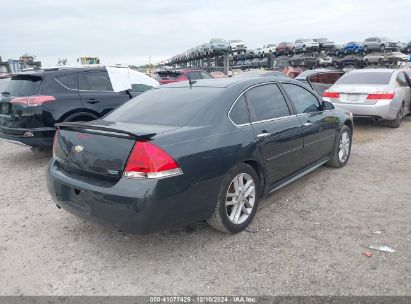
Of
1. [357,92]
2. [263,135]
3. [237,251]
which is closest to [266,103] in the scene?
[263,135]

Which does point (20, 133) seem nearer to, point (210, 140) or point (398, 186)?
point (210, 140)

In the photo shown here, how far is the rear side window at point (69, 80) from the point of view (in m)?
6.74

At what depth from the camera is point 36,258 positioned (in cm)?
355

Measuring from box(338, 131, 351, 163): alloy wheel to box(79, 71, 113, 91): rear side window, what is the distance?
14.8ft

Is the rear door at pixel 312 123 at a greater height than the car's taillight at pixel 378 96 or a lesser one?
greater

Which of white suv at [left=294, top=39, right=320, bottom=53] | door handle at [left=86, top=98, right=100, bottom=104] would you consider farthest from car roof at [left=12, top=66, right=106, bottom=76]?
white suv at [left=294, top=39, right=320, bottom=53]

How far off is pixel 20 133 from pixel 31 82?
35.9 inches

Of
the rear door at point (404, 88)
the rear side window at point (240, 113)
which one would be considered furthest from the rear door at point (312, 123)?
the rear door at point (404, 88)

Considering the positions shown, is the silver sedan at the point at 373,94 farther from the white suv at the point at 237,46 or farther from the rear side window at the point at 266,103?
the white suv at the point at 237,46

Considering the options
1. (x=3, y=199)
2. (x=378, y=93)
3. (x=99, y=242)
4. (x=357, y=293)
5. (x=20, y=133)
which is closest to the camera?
(x=357, y=293)

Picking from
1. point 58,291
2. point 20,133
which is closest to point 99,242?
point 58,291

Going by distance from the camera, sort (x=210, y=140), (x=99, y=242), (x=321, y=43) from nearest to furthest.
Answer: (x=210, y=140)
(x=99, y=242)
(x=321, y=43)

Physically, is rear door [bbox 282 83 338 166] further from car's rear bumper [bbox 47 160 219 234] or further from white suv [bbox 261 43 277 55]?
white suv [bbox 261 43 277 55]

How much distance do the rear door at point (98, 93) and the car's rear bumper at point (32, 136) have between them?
86cm
